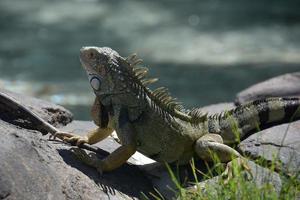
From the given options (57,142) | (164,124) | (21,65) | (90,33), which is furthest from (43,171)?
(90,33)

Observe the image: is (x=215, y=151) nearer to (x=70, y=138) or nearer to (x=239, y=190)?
(x=239, y=190)

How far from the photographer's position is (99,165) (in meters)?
4.52

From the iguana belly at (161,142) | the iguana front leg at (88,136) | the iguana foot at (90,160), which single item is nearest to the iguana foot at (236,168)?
the iguana belly at (161,142)

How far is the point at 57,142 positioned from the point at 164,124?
2.40 ft

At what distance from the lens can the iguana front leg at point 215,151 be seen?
467 centimetres

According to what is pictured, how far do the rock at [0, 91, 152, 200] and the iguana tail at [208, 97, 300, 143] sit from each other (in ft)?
2.32

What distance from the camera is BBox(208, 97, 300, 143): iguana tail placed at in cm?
514

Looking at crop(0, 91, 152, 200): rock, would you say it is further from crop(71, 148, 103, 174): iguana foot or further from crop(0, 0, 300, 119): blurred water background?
crop(0, 0, 300, 119): blurred water background

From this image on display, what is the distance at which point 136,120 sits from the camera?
15.6 ft

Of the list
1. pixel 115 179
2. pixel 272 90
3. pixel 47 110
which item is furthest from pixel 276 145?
pixel 272 90

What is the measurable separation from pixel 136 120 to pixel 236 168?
87 cm

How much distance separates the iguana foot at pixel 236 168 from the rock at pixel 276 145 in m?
0.16

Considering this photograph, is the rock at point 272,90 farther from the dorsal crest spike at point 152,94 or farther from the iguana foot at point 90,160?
the iguana foot at point 90,160

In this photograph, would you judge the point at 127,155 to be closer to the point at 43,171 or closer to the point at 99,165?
the point at 99,165
